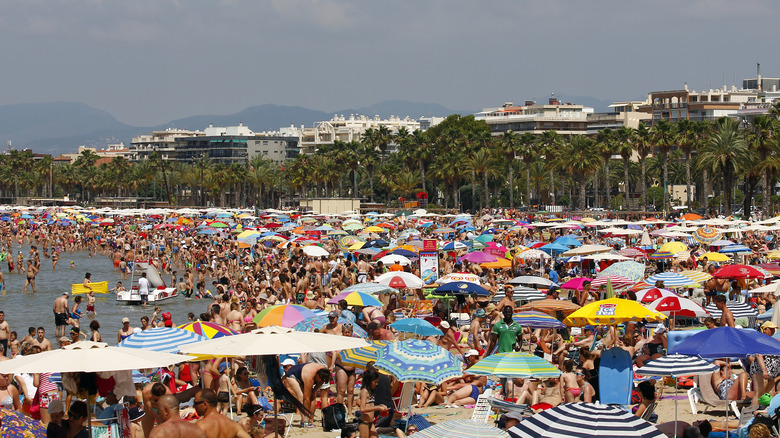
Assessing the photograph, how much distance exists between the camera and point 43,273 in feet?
127

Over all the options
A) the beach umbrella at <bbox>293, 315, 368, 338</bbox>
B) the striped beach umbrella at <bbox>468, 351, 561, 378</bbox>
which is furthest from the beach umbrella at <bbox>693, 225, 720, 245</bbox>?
the striped beach umbrella at <bbox>468, 351, 561, 378</bbox>

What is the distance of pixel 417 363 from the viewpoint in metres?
9.57

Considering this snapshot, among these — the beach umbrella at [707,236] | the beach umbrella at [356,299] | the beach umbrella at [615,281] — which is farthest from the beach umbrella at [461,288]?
the beach umbrella at [707,236]

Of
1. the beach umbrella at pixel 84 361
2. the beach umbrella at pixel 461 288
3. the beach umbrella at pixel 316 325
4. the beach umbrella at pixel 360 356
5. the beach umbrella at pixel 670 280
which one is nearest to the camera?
the beach umbrella at pixel 84 361

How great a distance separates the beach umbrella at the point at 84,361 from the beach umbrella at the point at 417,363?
250 cm

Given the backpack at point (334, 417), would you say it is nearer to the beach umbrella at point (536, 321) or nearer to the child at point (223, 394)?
the child at point (223, 394)

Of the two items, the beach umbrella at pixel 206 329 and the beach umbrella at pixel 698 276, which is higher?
the beach umbrella at pixel 206 329

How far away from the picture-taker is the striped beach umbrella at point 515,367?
9.17 metres

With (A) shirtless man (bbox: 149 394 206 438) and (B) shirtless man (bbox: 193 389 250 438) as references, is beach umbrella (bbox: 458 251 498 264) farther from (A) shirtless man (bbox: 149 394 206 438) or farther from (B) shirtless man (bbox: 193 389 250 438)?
(A) shirtless man (bbox: 149 394 206 438)

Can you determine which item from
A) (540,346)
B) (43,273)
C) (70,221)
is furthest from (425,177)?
(540,346)

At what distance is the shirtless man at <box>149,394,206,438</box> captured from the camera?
21.9ft

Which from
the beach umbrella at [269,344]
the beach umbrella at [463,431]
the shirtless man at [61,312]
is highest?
the beach umbrella at [269,344]

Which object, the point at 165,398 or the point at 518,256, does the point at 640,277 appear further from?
the point at 165,398

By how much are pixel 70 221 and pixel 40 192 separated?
206 ft
